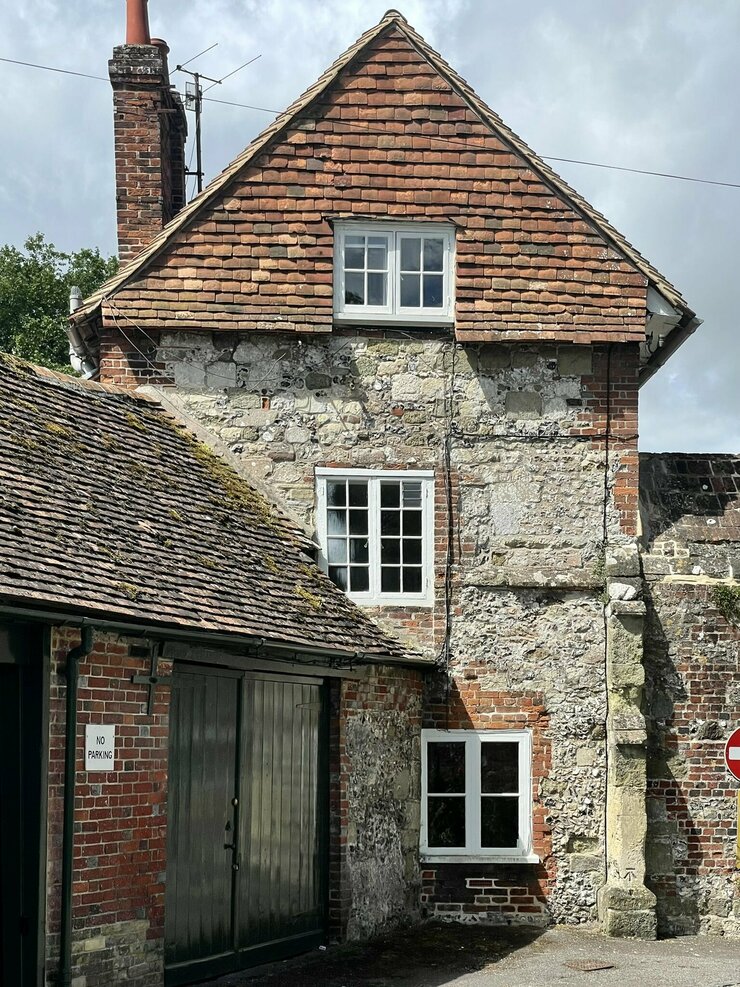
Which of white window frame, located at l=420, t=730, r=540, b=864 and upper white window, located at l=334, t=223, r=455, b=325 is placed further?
upper white window, located at l=334, t=223, r=455, b=325

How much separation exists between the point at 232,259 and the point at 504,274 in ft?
10.4

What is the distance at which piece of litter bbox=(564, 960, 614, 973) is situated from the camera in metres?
12.6

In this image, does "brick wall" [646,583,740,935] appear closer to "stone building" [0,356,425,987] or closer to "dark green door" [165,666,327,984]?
"stone building" [0,356,425,987]

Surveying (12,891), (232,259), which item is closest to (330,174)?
(232,259)

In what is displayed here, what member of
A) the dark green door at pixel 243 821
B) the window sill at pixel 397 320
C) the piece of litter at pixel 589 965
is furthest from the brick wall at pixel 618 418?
the piece of litter at pixel 589 965

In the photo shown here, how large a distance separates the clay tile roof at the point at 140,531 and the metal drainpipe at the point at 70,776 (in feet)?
0.93

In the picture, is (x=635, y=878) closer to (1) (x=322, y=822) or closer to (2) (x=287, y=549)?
(1) (x=322, y=822)

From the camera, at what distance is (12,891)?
30.3ft

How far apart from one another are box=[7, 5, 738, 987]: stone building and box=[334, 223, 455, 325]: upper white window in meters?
0.03

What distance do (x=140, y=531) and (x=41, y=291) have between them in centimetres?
2196

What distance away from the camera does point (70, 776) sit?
9586 mm

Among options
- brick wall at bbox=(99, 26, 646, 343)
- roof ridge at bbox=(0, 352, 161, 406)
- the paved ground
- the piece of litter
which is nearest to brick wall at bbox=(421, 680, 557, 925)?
the paved ground

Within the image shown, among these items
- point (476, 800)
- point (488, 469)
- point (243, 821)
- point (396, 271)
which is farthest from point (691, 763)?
point (396, 271)

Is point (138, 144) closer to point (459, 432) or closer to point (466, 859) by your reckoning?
point (459, 432)
